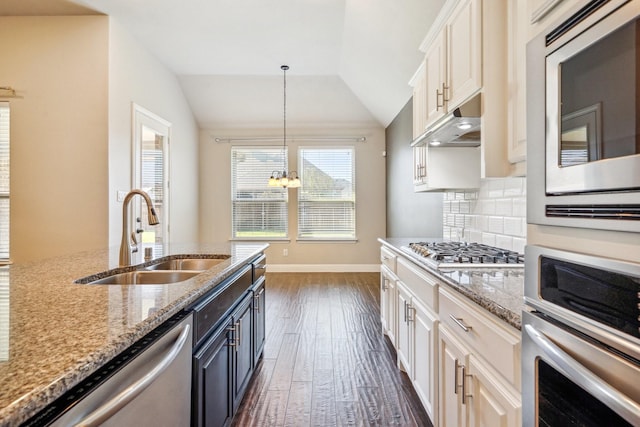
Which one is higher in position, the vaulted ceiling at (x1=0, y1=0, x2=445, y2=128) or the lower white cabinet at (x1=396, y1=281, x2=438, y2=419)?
the vaulted ceiling at (x1=0, y1=0, x2=445, y2=128)

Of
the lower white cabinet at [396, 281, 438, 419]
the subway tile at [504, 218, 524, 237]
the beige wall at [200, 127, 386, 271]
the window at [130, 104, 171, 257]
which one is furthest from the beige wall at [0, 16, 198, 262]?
the subway tile at [504, 218, 524, 237]

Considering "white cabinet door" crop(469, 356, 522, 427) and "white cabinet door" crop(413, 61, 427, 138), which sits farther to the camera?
"white cabinet door" crop(413, 61, 427, 138)

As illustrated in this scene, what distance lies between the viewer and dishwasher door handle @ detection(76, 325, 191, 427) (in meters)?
0.63

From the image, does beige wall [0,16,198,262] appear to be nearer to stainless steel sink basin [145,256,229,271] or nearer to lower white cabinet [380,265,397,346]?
stainless steel sink basin [145,256,229,271]

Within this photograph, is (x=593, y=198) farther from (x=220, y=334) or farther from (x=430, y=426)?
(x=430, y=426)

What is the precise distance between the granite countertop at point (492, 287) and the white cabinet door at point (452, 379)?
24 cm

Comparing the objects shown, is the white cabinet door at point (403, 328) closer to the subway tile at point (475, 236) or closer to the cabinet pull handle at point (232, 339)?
the subway tile at point (475, 236)

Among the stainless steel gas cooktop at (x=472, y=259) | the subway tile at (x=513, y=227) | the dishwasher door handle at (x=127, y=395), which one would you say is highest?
the subway tile at (x=513, y=227)

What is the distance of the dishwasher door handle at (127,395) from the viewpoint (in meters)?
0.63

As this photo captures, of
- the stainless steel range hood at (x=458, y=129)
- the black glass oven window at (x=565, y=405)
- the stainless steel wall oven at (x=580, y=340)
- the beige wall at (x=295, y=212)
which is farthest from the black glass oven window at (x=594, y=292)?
the beige wall at (x=295, y=212)

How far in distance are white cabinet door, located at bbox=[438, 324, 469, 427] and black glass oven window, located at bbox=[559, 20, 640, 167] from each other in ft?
2.92

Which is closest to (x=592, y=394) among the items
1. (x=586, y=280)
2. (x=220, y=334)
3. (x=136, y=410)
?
(x=586, y=280)

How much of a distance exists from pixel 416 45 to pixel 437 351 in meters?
2.66

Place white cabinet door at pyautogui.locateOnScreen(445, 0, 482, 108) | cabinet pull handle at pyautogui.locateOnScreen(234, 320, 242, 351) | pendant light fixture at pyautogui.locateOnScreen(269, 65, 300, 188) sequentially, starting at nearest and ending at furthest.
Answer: white cabinet door at pyautogui.locateOnScreen(445, 0, 482, 108) → cabinet pull handle at pyautogui.locateOnScreen(234, 320, 242, 351) → pendant light fixture at pyautogui.locateOnScreen(269, 65, 300, 188)
